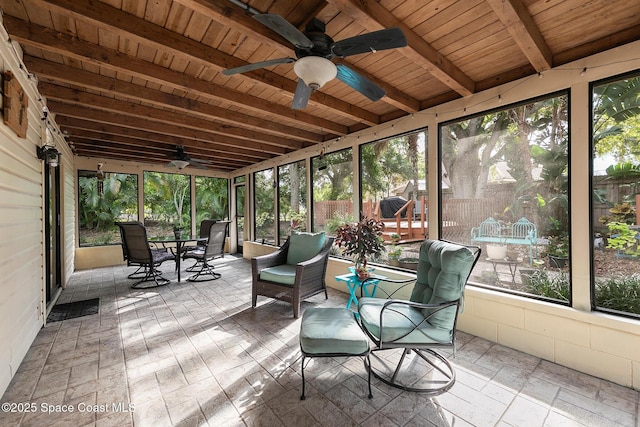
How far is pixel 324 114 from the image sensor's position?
4.07 metres

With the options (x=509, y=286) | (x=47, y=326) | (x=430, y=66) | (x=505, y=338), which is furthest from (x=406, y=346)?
(x=47, y=326)

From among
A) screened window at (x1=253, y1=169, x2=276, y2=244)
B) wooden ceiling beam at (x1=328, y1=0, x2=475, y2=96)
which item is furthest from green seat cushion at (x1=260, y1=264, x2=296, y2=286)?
screened window at (x1=253, y1=169, x2=276, y2=244)

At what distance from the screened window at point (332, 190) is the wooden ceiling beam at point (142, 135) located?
1.69 meters

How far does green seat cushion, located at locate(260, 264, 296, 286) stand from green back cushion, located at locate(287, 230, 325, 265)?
292 millimetres

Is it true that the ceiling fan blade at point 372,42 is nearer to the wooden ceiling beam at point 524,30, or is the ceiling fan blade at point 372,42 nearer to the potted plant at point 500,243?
the wooden ceiling beam at point 524,30

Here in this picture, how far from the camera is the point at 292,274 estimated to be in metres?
3.54

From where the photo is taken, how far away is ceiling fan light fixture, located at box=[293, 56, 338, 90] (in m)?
1.79

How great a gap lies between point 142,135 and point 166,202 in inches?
129

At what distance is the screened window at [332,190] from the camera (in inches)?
184

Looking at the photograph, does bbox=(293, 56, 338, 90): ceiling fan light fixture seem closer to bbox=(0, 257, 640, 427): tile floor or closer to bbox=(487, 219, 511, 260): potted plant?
bbox=(0, 257, 640, 427): tile floor

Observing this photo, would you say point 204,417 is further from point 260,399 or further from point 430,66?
point 430,66

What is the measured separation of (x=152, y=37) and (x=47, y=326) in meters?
3.35

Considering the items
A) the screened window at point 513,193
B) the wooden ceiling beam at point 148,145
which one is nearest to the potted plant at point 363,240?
the screened window at point 513,193

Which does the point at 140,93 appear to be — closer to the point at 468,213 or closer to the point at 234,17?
the point at 234,17
